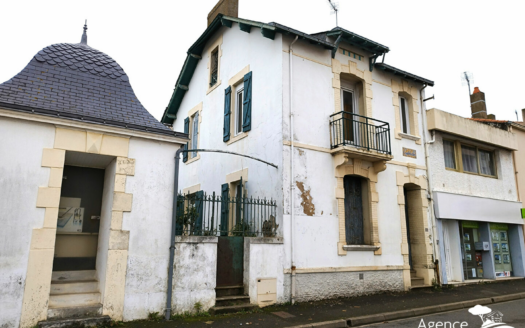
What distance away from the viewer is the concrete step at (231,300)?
8242 mm

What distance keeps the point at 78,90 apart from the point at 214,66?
286 inches

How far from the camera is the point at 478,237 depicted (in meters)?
14.6

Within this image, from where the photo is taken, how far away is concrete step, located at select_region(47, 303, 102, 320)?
259 inches

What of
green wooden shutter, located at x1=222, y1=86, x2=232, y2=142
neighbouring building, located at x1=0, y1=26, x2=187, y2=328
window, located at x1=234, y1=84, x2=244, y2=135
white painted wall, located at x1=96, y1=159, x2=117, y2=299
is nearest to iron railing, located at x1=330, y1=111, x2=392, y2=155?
window, located at x1=234, y1=84, x2=244, y2=135

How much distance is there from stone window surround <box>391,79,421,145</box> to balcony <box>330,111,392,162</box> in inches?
29.8

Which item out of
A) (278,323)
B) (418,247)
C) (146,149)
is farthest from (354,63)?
(278,323)

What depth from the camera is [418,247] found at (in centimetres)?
1258

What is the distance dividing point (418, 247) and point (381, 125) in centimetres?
433

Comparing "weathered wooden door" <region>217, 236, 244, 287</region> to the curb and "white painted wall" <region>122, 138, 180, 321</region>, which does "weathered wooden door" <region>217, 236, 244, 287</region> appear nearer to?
"white painted wall" <region>122, 138, 180, 321</region>

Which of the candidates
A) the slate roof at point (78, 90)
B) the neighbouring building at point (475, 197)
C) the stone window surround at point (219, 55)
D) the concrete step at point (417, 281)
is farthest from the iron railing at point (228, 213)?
the neighbouring building at point (475, 197)

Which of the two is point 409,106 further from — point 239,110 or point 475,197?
point 239,110

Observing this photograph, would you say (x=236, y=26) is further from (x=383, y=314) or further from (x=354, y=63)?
(x=383, y=314)

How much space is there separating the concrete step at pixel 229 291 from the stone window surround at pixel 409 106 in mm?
7102

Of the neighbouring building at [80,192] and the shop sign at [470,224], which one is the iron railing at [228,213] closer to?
the neighbouring building at [80,192]
